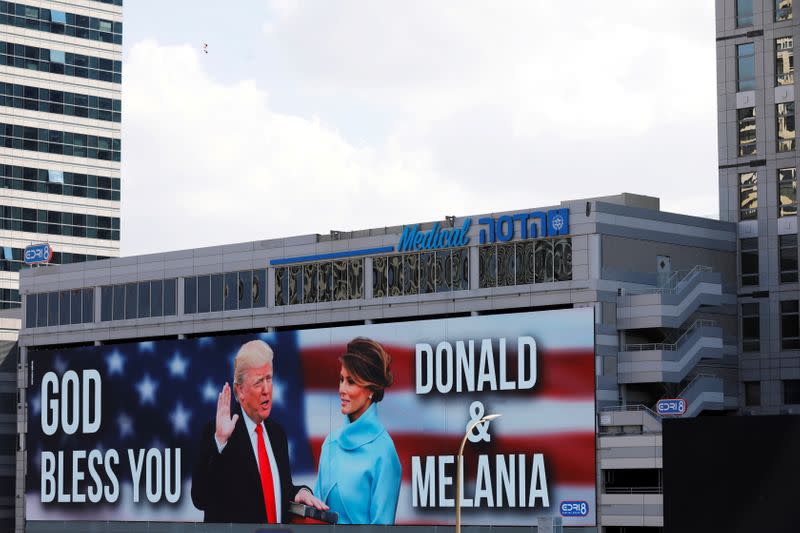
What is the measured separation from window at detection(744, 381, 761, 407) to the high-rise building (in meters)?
98.7

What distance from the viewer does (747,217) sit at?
112562mm

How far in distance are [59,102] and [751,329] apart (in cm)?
10253

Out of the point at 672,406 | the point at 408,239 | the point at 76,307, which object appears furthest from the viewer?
the point at 76,307

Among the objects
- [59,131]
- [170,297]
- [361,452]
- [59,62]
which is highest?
[59,62]

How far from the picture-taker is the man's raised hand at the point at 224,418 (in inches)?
4934

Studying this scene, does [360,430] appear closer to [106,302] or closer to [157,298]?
[157,298]

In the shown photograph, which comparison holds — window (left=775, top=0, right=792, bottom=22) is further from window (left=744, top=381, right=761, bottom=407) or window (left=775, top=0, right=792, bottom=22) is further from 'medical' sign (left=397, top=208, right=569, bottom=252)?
window (left=744, top=381, right=761, bottom=407)

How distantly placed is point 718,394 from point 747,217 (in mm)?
13234

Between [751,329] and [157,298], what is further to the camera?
[157,298]

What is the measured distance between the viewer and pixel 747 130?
11275cm

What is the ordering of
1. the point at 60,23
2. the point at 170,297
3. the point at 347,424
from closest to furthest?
1. the point at 347,424
2. the point at 170,297
3. the point at 60,23

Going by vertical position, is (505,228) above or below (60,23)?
below

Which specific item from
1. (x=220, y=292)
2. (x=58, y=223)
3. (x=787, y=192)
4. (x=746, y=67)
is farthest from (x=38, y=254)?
(x=787, y=192)

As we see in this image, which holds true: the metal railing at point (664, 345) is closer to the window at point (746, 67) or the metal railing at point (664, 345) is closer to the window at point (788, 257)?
the window at point (788, 257)
